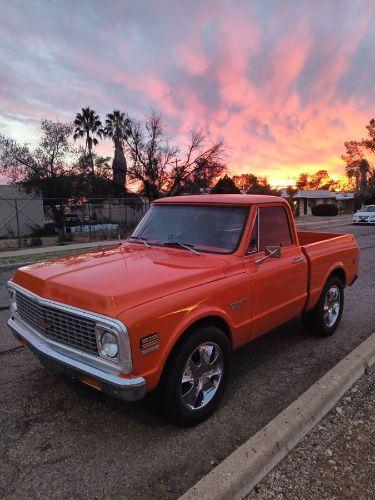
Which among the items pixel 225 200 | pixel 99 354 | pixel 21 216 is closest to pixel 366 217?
pixel 21 216

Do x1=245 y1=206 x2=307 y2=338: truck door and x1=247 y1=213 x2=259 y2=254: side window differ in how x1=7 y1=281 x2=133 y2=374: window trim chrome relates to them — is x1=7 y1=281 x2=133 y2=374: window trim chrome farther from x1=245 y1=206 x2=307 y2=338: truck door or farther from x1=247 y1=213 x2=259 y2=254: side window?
x1=247 y1=213 x2=259 y2=254: side window

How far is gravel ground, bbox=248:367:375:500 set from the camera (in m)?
2.66

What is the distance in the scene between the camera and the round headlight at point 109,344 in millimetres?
2807

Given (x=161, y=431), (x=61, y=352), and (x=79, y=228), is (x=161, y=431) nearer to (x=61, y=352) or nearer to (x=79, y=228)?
(x=61, y=352)

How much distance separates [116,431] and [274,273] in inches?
80.9

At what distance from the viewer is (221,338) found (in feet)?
11.3

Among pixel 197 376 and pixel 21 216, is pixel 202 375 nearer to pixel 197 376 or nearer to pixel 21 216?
pixel 197 376

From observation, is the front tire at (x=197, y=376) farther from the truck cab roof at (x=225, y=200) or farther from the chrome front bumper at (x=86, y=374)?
the truck cab roof at (x=225, y=200)

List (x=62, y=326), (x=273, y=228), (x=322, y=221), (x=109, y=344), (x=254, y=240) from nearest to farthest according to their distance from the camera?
(x=109, y=344)
(x=62, y=326)
(x=254, y=240)
(x=273, y=228)
(x=322, y=221)

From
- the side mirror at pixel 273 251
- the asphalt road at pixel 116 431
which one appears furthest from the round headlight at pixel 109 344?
the side mirror at pixel 273 251

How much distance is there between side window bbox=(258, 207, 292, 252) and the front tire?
3.92 ft

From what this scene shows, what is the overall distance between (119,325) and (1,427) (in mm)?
1507

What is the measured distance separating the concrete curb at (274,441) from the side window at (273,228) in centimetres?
141

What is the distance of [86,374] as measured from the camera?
9.62 ft
